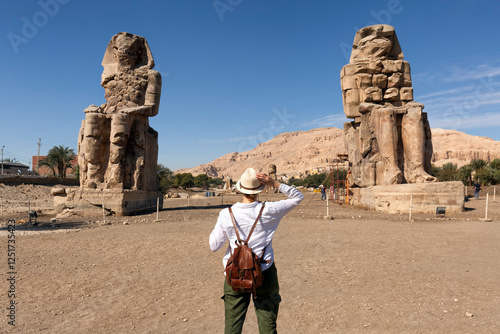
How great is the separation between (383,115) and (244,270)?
34.0 ft

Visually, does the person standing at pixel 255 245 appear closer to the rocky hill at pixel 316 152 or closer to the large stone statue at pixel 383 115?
the large stone statue at pixel 383 115

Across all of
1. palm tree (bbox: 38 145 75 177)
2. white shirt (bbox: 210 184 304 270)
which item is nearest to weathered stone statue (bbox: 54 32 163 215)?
white shirt (bbox: 210 184 304 270)

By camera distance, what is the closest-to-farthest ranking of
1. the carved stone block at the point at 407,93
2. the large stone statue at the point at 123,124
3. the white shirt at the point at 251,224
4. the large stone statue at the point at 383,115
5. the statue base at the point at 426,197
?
the white shirt at the point at 251,224 < the statue base at the point at 426,197 < the large stone statue at the point at 123,124 < the large stone statue at the point at 383,115 < the carved stone block at the point at 407,93

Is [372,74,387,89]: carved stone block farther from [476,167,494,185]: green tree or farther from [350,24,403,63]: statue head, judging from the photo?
[476,167,494,185]: green tree

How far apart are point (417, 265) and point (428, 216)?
225 inches

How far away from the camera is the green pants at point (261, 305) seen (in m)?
2.15

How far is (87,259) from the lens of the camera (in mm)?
5059

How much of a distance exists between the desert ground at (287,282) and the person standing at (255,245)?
32.0 inches

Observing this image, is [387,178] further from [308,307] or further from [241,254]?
[241,254]

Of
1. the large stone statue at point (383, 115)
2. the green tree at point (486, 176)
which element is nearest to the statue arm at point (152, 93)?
the large stone statue at point (383, 115)

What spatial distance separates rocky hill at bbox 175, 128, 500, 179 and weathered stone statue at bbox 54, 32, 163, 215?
33.8 metres

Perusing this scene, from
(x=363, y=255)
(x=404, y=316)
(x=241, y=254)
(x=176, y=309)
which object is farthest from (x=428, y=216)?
(x=241, y=254)

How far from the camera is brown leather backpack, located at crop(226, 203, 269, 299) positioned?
207 centimetres

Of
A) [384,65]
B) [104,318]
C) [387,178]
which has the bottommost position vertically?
[104,318]
